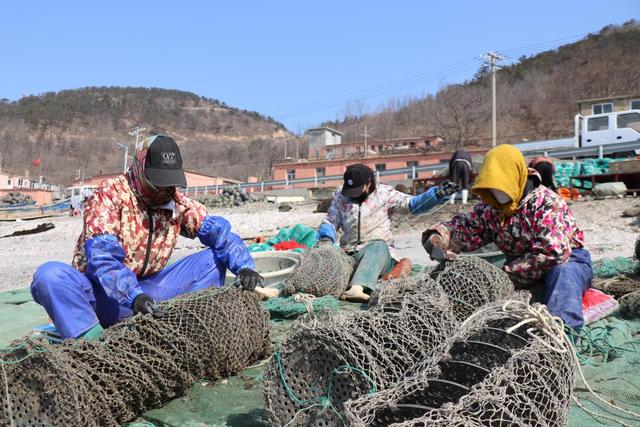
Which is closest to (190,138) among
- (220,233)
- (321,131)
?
(321,131)

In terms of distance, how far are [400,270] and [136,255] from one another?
9.38 ft

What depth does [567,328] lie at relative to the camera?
361 cm

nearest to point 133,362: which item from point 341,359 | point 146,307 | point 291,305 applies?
point 146,307

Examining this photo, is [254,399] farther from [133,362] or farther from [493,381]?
[493,381]

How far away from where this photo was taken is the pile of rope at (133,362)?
8.04 feet

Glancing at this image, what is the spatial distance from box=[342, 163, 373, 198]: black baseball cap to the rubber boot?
82 centimetres

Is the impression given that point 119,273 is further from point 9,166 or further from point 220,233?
point 9,166

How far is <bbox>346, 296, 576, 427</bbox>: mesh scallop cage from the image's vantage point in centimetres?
189

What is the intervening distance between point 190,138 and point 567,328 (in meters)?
121


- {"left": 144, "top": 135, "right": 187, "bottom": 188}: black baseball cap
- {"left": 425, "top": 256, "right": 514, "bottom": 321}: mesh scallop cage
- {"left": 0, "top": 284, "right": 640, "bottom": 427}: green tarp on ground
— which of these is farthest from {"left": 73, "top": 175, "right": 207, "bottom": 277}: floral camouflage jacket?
{"left": 425, "top": 256, "right": 514, "bottom": 321}: mesh scallop cage

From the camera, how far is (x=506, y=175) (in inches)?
155

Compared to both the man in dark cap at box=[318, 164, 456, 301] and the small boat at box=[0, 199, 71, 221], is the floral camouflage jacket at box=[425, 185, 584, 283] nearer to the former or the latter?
the man in dark cap at box=[318, 164, 456, 301]

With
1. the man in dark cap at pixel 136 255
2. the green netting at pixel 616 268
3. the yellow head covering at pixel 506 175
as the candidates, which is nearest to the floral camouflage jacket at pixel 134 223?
the man in dark cap at pixel 136 255

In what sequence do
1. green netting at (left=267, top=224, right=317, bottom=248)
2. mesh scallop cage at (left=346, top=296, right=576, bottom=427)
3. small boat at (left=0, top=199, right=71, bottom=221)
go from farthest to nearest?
small boat at (left=0, top=199, right=71, bottom=221)
green netting at (left=267, top=224, right=317, bottom=248)
mesh scallop cage at (left=346, top=296, right=576, bottom=427)
